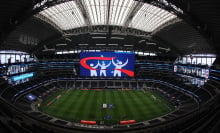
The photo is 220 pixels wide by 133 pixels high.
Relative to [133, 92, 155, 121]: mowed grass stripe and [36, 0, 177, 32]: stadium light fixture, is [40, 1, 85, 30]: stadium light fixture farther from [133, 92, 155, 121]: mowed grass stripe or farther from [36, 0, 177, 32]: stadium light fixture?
[133, 92, 155, 121]: mowed grass stripe

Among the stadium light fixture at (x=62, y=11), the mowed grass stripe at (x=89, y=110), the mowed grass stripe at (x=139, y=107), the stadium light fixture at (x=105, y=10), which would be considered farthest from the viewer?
the stadium light fixture at (x=105, y=10)

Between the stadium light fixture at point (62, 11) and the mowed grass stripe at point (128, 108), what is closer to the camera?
the mowed grass stripe at point (128, 108)

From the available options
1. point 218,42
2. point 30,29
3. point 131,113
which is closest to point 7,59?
point 30,29

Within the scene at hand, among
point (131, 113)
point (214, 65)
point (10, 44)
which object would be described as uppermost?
point (10, 44)

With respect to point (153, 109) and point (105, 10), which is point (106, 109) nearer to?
point (153, 109)

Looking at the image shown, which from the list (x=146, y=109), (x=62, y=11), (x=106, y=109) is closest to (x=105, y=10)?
(x=62, y=11)

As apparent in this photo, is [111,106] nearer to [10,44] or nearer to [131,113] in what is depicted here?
[131,113]

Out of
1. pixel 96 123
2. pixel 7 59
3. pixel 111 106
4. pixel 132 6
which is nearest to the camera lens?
pixel 96 123

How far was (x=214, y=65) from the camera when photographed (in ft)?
152

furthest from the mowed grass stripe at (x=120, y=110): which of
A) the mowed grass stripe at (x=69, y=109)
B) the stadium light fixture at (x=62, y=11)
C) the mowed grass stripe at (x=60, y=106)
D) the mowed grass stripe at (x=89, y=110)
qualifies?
the stadium light fixture at (x=62, y=11)

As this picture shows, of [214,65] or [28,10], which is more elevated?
[28,10]

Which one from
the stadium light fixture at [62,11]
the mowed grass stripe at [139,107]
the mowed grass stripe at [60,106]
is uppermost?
the stadium light fixture at [62,11]

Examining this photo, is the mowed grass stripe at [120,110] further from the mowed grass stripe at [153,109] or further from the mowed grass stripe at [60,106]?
the mowed grass stripe at [60,106]

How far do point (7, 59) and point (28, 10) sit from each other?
24.8 m
